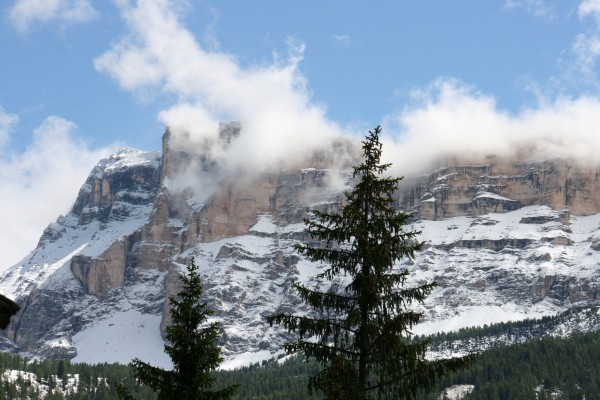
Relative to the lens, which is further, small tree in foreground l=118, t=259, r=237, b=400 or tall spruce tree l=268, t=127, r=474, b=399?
small tree in foreground l=118, t=259, r=237, b=400

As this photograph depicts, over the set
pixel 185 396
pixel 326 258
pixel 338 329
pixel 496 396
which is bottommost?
pixel 496 396

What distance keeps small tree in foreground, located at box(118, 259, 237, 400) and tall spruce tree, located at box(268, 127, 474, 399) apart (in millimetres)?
3223

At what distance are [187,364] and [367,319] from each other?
5600mm

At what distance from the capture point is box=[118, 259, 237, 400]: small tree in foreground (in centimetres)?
2455

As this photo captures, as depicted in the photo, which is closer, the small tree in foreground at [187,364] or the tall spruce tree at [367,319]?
the tall spruce tree at [367,319]

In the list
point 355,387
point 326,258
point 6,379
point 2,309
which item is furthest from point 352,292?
point 6,379

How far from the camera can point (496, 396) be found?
186375mm

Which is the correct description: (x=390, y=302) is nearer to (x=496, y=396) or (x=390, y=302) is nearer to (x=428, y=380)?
(x=428, y=380)

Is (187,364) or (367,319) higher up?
(367,319)

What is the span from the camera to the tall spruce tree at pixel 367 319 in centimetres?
2148

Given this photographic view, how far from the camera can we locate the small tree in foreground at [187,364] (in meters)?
24.5

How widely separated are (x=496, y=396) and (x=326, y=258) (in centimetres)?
17234

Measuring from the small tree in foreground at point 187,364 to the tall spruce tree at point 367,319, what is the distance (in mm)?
3223

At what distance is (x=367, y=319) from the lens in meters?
22.5
